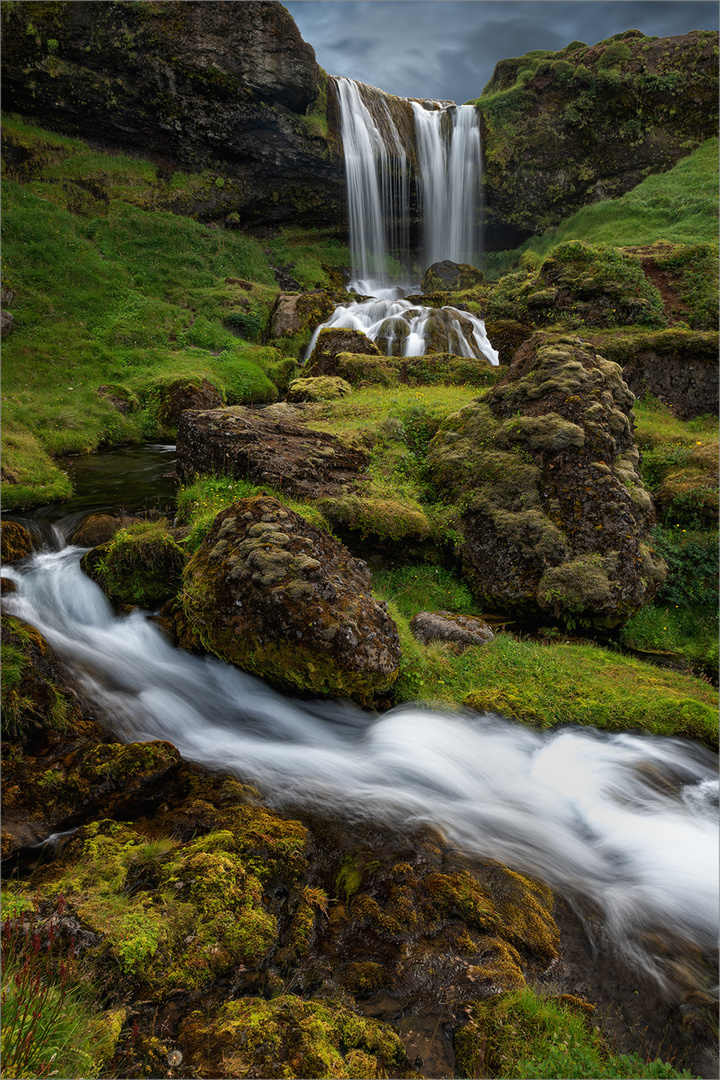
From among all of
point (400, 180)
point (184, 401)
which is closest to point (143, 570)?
point (184, 401)

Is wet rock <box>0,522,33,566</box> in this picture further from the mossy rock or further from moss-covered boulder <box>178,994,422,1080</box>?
moss-covered boulder <box>178,994,422,1080</box>

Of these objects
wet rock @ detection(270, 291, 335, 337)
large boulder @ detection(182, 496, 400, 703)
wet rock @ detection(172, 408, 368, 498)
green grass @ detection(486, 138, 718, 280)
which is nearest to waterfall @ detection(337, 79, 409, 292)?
green grass @ detection(486, 138, 718, 280)

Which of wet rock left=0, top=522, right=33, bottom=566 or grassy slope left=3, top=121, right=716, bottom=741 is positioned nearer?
grassy slope left=3, top=121, right=716, bottom=741

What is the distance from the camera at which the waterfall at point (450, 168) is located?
35.8 meters

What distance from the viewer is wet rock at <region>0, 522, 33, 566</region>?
757cm

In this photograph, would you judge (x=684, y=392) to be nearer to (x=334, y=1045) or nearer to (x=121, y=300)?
(x=334, y=1045)

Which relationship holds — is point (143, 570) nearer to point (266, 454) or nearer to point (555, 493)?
point (266, 454)

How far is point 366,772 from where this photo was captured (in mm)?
4867

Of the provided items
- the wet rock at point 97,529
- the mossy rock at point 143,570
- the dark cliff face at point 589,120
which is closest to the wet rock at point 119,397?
the wet rock at point 97,529

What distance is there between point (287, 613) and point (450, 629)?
249 centimetres

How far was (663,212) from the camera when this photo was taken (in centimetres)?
2600

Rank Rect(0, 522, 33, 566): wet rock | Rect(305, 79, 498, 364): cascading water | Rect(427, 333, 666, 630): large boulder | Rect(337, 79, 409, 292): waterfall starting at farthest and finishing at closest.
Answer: Rect(305, 79, 498, 364): cascading water
Rect(337, 79, 409, 292): waterfall
Rect(0, 522, 33, 566): wet rock
Rect(427, 333, 666, 630): large boulder

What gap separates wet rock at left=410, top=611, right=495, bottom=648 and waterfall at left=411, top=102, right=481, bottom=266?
39072mm

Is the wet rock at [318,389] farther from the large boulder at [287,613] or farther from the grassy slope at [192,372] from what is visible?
the large boulder at [287,613]
